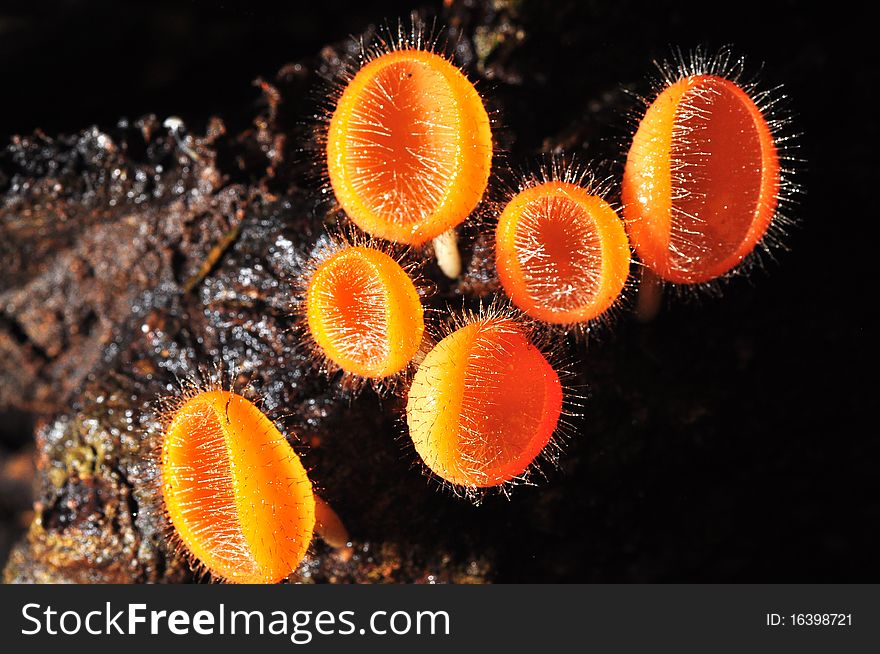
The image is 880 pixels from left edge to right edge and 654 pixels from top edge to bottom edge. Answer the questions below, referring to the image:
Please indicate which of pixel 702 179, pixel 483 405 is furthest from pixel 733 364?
pixel 483 405

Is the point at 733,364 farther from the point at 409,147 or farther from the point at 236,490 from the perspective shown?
the point at 236,490

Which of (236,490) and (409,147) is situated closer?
(236,490)

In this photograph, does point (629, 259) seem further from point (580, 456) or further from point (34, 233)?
point (34, 233)

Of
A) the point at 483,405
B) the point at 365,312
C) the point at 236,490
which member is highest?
the point at 365,312

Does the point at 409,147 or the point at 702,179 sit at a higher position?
the point at 409,147

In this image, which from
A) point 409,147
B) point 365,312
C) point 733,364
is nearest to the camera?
point 365,312

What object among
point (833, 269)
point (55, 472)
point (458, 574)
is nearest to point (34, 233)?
point (55, 472)

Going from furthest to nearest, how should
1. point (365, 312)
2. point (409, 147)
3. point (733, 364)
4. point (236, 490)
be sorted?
point (733, 364) → point (409, 147) → point (365, 312) → point (236, 490)
